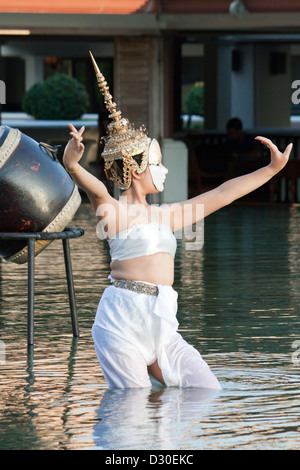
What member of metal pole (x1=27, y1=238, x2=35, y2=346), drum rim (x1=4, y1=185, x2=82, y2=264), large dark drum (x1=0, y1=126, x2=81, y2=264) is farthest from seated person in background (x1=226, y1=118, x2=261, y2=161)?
metal pole (x1=27, y1=238, x2=35, y2=346)

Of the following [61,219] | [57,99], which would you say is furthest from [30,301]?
[57,99]

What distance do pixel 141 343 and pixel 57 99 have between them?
36.0 m

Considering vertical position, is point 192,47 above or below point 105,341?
above

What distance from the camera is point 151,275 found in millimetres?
5969

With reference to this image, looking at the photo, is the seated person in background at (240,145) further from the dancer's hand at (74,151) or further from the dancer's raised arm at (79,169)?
the dancer's hand at (74,151)

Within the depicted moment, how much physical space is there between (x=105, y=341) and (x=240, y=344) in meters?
1.72

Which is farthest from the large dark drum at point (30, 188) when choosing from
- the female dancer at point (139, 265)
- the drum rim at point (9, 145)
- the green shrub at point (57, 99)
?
the green shrub at point (57, 99)

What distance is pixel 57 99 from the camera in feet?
136

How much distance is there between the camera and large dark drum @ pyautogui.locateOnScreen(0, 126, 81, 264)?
718 cm

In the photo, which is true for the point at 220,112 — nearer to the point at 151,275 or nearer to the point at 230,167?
the point at 230,167

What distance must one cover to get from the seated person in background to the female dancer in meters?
14.7

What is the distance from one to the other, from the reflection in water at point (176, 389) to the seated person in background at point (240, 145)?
8642mm

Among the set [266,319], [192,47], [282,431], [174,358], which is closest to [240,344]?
[266,319]

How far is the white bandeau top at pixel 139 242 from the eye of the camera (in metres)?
5.96
